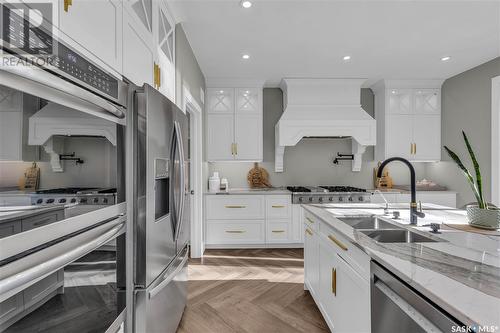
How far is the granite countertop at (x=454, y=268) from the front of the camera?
74 centimetres

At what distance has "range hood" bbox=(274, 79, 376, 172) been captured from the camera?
4098mm

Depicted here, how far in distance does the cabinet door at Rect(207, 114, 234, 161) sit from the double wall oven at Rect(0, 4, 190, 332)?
2.46 metres

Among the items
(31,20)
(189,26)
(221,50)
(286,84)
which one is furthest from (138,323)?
(286,84)

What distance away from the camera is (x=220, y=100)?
423 centimetres

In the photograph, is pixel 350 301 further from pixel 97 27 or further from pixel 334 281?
pixel 97 27

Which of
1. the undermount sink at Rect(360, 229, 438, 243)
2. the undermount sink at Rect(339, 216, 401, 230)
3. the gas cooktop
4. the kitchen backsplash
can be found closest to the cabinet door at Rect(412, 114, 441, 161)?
the gas cooktop

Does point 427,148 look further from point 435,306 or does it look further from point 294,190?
point 435,306

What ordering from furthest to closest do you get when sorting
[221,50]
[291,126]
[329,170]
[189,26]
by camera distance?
[329,170]
[291,126]
[221,50]
[189,26]

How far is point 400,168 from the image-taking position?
4742 mm

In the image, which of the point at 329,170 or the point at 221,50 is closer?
the point at 221,50

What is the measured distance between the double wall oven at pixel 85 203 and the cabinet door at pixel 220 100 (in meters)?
2.54

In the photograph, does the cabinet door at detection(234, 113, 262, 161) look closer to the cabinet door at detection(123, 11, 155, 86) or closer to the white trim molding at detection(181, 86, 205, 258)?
the white trim molding at detection(181, 86, 205, 258)

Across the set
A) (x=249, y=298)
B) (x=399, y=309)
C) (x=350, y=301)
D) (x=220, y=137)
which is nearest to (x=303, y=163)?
(x=220, y=137)

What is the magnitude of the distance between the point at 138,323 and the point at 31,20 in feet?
4.69
